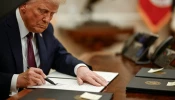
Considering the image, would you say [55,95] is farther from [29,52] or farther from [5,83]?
[29,52]

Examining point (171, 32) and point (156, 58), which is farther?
point (171, 32)

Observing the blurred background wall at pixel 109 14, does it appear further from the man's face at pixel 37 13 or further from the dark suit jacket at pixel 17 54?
the man's face at pixel 37 13

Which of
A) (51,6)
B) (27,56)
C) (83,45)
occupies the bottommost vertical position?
(83,45)

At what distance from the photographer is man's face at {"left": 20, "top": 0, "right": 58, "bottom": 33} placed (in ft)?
7.07

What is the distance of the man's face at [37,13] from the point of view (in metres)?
2.16

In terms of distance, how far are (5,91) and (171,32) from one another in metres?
4.64

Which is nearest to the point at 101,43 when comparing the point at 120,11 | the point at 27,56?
the point at 120,11

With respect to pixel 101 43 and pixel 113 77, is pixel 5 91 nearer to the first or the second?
pixel 113 77

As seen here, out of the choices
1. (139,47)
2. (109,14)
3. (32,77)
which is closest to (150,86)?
(32,77)

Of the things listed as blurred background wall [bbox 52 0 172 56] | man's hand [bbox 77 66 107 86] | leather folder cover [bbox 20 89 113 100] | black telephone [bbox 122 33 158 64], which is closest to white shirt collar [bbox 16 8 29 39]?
man's hand [bbox 77 66 107 86]

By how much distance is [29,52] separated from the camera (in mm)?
2355

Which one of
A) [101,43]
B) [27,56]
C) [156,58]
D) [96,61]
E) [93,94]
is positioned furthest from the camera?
[101,43]

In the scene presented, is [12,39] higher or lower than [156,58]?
higher

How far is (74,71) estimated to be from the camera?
229cm
